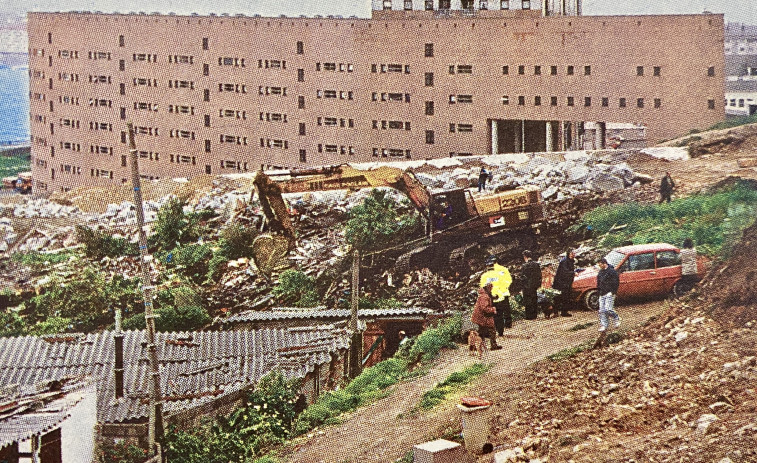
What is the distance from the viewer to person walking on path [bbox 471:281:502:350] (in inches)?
270

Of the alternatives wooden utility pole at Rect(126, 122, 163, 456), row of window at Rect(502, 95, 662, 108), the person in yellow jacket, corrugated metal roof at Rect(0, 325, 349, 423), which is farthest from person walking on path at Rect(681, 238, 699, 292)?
row of window at Rect(502, 95, 662, 108)

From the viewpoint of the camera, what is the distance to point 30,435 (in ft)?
18.7

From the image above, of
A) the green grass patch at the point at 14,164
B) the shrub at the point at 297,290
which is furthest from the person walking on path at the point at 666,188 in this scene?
the green grass patch at the point at 14,164

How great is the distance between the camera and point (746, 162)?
752 centimetres

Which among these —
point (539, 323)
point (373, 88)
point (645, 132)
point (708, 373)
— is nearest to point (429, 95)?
point (373, 88)

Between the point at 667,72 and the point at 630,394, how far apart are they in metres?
4.19

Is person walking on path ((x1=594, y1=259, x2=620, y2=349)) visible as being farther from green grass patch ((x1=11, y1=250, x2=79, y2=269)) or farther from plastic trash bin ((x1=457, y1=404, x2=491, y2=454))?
green grass patch ((x1=11, y1=250, x2=79, y2=269))

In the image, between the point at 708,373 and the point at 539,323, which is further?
the point at 539,323

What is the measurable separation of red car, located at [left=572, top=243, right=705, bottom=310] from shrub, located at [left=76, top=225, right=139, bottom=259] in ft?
10.3

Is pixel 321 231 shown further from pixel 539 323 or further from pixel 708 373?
pixel 708 373

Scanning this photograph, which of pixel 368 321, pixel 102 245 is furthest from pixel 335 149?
pixel 368 321

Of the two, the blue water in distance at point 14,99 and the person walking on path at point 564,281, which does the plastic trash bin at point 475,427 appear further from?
the blue water in distance at point 14,99

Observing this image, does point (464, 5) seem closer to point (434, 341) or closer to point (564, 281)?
point (564, 281)

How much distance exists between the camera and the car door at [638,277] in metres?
6.76
